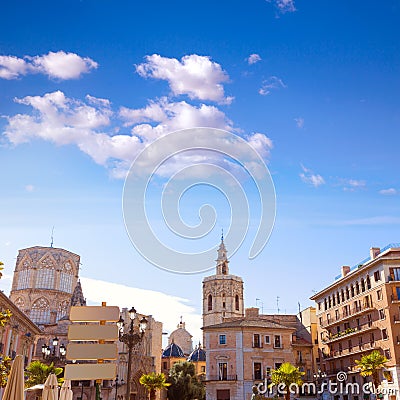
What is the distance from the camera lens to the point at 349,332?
46.9 meters

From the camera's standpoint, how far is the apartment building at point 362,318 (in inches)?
1553

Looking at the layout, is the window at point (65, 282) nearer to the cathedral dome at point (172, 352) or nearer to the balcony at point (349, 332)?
the cathedral dome at point (172, 352)

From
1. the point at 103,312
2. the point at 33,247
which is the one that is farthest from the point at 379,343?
the point at 33,247

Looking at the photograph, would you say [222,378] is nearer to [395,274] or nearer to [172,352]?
[395,274]

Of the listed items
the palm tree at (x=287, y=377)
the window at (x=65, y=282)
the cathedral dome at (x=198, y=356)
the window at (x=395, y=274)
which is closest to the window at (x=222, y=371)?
the palm tree at (x=287, y=377)

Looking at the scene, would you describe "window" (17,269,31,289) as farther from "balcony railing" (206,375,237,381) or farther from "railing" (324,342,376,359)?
"railing" (324,342,376,359)

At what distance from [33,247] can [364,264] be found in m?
62.8

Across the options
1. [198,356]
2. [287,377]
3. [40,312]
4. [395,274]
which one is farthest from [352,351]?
[40,312]

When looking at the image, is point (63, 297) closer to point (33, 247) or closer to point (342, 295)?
point (33, 247)

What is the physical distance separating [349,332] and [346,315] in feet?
7.11

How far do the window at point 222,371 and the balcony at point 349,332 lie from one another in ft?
41.1

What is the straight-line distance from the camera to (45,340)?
217 feet

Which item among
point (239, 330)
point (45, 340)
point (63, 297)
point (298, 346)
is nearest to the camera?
point (239, 330)

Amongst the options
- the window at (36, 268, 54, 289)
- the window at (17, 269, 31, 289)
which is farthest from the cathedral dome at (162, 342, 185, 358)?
the window at (17, 269, 31, 289)
